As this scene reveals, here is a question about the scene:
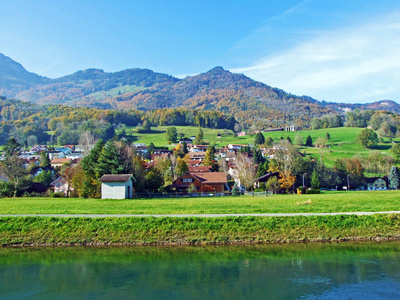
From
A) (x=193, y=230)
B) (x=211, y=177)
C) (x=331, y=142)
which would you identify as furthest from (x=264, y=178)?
(x=331, y=142)

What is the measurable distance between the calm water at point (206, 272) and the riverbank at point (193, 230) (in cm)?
121

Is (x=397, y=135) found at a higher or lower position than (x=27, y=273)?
higher

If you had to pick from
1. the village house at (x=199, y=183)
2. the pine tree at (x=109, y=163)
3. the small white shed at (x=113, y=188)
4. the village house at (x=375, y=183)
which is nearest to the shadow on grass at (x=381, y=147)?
the village house at (x=375, y=183)

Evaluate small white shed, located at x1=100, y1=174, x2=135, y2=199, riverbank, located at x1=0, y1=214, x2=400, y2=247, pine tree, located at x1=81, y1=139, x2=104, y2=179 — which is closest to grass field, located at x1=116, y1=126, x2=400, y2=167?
pine tree, located at x1=81, y1=139, x2=104, y2=179

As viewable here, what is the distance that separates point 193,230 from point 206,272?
286 inches

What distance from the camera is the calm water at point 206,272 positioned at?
16.1 metres

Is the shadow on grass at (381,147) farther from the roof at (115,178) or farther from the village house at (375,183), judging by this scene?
the roof at (115,178)

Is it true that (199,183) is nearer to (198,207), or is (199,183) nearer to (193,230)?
(198,207)

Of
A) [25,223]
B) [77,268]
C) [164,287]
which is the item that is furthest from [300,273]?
[25,223]

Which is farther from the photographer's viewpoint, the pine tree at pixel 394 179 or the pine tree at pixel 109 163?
the pine tree at pixel 394 179

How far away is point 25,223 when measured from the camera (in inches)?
1081

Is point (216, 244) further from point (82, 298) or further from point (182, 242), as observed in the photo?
point (82, 298)

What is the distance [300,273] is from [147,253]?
987cm

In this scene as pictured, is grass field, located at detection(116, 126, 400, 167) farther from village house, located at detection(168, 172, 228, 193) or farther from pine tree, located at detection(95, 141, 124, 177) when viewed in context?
pine tree, located at detection(95, 141, 124, 177)
